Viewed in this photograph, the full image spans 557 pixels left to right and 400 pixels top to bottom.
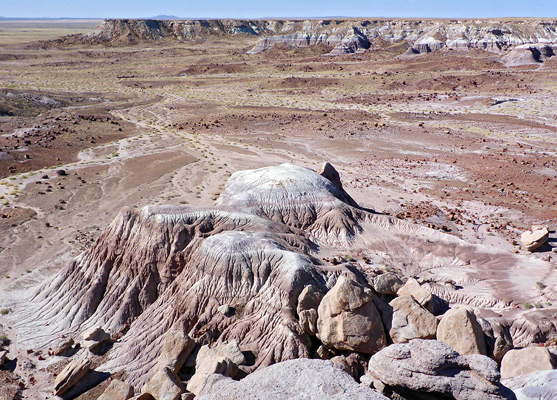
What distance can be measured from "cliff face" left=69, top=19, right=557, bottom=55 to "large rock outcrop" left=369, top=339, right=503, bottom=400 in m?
120

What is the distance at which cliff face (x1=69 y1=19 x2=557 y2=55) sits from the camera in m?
120

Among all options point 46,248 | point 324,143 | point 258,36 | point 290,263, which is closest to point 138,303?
point 290,263

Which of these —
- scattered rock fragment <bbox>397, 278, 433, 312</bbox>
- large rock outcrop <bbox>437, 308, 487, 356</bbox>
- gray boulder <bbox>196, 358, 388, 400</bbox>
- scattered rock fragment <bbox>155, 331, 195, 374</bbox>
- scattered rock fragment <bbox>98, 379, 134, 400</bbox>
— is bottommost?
scattered rock fragment <bbox>98, 379, 134, 400</bbox>

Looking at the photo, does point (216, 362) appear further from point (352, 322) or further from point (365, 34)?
point (365, 34)

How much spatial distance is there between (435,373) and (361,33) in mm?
144559

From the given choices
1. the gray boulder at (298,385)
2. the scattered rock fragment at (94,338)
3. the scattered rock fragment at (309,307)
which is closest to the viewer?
the gray boulder at (298,385)

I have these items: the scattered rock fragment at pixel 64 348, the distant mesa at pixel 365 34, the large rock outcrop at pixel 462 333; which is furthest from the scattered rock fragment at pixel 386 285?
the distant mesa at pixel 365 34

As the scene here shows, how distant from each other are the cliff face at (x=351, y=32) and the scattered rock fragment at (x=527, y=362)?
390ft

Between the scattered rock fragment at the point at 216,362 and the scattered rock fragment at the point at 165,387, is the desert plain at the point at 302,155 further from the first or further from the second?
the scattered rock fragment at the point at 216,362

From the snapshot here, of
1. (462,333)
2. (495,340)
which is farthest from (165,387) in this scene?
(495,340)

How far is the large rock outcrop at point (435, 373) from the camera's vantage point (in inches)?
336

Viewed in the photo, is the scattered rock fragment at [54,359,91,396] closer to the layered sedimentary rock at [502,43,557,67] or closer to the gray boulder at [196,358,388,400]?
the gray boulder at [196,358,388,400]

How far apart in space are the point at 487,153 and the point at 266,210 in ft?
97.9

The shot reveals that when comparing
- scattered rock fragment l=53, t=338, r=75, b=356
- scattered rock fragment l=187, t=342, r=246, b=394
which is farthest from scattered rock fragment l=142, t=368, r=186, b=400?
scattered rock fragment l=53, t=338, r=75, b=356
